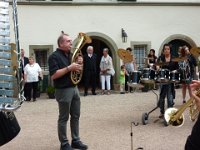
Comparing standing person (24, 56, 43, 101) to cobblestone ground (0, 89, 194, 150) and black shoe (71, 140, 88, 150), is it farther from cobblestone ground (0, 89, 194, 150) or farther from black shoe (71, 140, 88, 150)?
black shoe (71, 140, 88, 150)

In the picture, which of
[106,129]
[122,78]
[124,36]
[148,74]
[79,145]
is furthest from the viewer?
[124,36]

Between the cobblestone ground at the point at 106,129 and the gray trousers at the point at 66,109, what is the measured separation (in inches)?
22.1

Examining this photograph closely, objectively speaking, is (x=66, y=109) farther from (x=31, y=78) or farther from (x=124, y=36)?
(x=124, y=36)

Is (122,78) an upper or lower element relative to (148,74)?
lower

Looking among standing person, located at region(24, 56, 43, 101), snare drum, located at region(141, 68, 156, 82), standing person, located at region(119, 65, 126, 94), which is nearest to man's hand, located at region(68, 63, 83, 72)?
snare drum, located at region(141, 68, 156, 82)

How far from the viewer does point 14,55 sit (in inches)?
127

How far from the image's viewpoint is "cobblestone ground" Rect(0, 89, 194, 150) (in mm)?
7531

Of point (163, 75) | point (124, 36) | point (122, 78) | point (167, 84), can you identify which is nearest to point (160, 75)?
point (163, 75)

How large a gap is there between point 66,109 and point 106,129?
222 centimetres

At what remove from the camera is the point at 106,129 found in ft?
29.2

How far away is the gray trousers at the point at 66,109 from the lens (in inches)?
267

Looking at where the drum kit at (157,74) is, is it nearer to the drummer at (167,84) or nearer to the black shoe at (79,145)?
the drummer at (167,84)

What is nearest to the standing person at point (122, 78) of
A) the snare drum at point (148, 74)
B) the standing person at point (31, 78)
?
the standing person at point (31, 78)

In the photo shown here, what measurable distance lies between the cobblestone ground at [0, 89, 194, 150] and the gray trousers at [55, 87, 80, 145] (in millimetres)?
561
